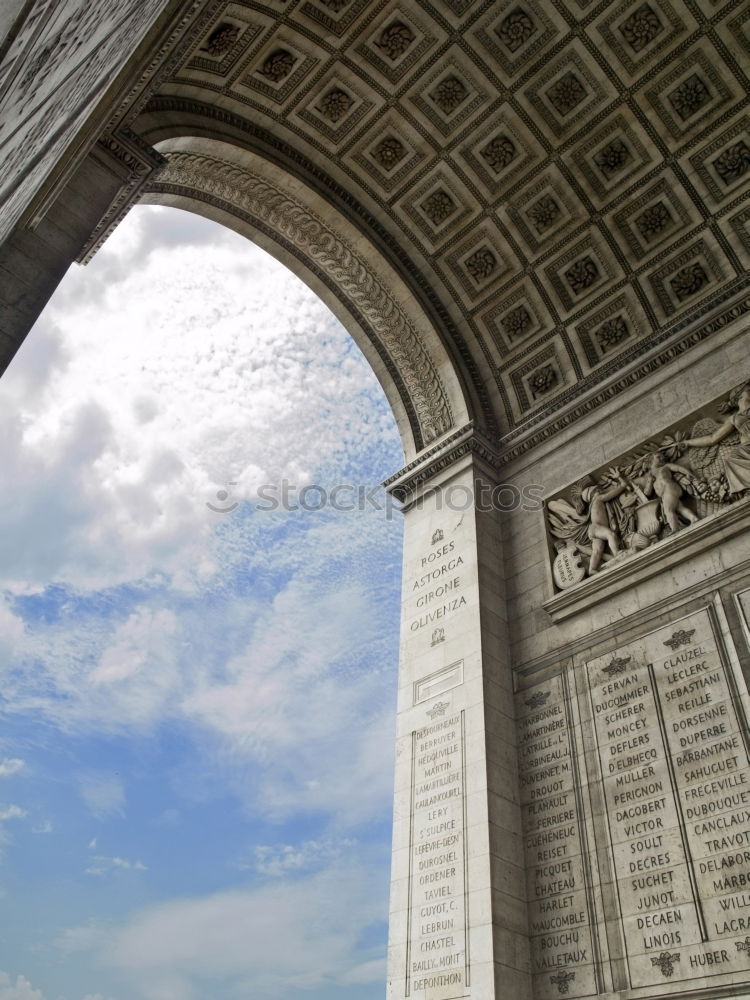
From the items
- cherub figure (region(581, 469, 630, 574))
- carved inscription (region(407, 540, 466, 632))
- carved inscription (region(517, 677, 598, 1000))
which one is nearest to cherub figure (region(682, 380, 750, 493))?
cherub figure (region(581, 469, 630, 574))

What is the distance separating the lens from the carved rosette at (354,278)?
13.9 m

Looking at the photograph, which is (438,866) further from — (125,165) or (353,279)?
(353,279)

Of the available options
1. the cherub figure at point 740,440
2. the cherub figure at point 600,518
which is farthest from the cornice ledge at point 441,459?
the cherub figure at point 740,440

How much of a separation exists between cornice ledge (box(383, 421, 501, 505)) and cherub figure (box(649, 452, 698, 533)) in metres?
3.08

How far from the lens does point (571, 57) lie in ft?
41.9

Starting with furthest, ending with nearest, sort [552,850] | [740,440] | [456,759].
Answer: [740,440]
[456,759]
[552,850]

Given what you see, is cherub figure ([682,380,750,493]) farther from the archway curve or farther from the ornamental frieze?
the archway curve

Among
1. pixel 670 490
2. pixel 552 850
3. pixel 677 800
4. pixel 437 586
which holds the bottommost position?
pixel 552 850

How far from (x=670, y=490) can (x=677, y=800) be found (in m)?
4.09

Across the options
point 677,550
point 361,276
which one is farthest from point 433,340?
point 677,550

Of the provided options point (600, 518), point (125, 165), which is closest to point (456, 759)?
point (600, 518)

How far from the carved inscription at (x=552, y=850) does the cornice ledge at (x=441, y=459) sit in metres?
4.33

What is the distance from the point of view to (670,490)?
34.7ft

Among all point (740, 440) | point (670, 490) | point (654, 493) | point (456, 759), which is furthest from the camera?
point (654, 493)
